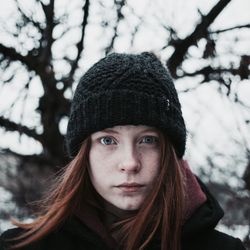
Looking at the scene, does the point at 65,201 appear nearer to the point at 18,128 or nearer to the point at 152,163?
the point at 152,163

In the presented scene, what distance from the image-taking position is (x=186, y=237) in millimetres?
1854

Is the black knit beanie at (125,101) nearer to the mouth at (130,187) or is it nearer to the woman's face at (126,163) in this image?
the woman's face at (126,163)

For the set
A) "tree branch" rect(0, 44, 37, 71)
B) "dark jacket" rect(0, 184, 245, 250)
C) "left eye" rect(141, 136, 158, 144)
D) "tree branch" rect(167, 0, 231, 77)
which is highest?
"tree branch" rect(167, 0, 231, 77)

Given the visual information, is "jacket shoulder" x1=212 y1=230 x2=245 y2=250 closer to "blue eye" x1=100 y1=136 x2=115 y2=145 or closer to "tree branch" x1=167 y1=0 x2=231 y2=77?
"blue eye" x1=100 y1=136 x2=115 y2=145

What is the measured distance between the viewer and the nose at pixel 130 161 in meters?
1.65

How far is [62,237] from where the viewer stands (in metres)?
1.88

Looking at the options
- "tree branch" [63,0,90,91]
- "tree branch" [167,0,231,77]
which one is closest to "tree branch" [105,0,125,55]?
"tree branch" [63,0,90,91]

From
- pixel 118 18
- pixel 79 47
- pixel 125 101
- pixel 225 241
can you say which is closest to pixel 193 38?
pixel 118 18

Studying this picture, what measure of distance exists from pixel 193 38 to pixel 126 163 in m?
1.13

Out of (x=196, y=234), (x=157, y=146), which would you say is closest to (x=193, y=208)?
(x=196, y=234)

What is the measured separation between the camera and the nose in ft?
5.41

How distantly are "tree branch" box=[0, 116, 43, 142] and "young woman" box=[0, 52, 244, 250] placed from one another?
3.24ft

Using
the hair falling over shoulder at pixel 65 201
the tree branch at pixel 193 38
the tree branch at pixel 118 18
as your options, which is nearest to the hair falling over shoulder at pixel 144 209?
the hair falling over shoulder at pixel 65 201

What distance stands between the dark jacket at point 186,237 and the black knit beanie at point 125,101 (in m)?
0.27
